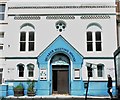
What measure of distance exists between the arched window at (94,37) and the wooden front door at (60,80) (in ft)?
10.7

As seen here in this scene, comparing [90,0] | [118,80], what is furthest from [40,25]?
[118,80]

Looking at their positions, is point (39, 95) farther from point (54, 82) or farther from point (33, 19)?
point (33, 19)

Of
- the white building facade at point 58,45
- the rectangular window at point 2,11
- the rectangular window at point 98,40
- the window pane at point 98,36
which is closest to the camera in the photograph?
the white building facade at point 58,45

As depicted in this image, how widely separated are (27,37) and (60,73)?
4.81 meters

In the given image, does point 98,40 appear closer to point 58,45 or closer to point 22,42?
point 58,45

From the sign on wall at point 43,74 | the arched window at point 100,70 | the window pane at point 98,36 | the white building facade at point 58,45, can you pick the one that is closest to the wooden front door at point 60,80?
the white building facade at point 58,45

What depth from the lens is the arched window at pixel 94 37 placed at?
2675cm

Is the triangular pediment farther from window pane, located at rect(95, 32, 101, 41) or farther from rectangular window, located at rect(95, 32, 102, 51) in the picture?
window pane, located at rect(95, 32, 101, 41)

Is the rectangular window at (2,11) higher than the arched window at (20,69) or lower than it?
higher

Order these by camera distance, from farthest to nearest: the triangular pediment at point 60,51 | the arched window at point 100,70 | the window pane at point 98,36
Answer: the window pane at point 98,36 → the arched window at point 100,70 → the triangular pediment at point 60,51

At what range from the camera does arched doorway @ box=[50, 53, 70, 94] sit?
26422mm

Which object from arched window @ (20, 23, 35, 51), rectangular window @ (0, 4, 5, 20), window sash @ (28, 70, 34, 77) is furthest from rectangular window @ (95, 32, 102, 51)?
rectangular window @ (0, 4, 5, 20)

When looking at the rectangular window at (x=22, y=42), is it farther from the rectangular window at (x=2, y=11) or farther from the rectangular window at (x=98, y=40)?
the rectangular window at (x=98, y=40)

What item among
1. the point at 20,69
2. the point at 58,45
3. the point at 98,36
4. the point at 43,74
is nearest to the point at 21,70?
the point at 20,69
